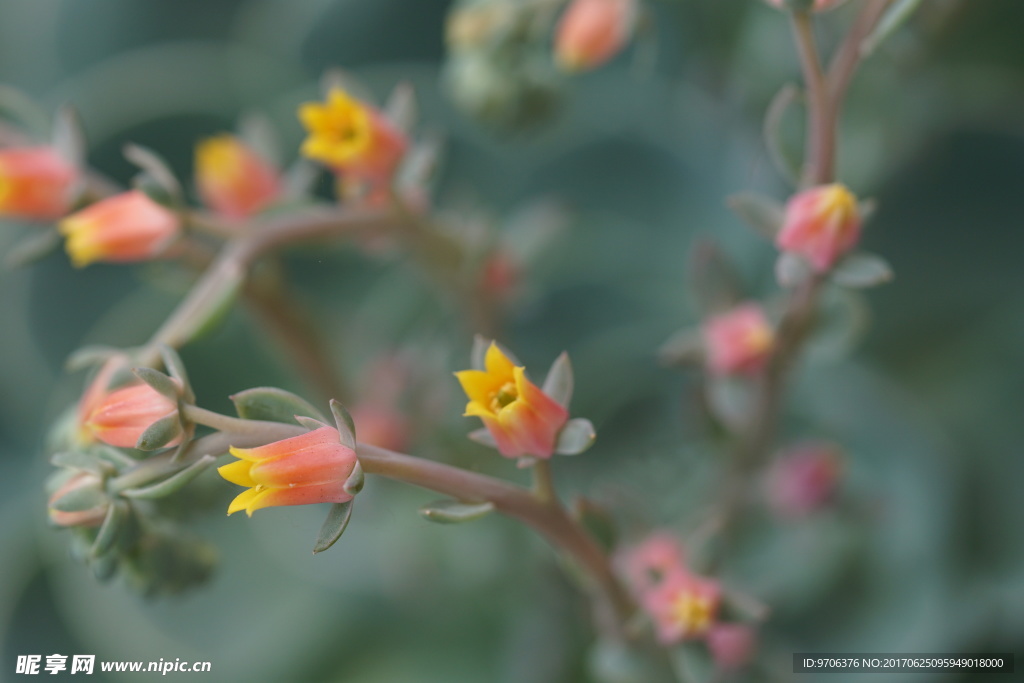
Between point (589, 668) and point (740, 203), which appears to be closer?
point (740, 203)

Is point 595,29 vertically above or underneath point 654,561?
above

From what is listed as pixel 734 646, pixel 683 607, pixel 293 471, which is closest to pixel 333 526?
pixel 293 471

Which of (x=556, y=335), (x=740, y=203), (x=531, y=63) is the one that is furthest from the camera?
(x=556, y=335)

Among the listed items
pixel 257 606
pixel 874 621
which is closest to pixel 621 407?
pixel 874 621

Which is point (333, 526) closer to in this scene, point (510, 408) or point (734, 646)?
point (510, 408)

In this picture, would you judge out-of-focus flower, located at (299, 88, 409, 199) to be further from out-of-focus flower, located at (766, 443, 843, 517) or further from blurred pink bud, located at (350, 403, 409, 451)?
out-of-focus flower, located at (766, 443, 843, 517)

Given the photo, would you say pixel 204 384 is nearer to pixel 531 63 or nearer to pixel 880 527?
pixel 531 63
